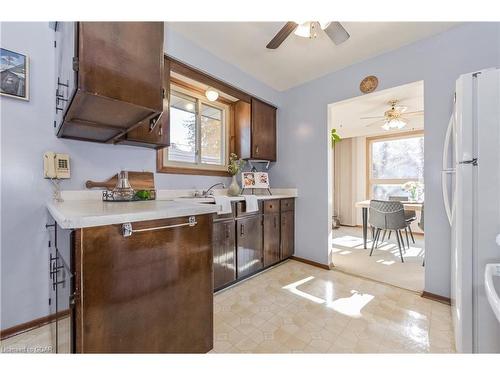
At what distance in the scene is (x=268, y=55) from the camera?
242 cm

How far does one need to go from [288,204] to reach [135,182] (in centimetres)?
195

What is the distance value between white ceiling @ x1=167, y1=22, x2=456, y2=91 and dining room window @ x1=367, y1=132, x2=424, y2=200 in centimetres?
346

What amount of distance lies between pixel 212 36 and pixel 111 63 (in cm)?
139

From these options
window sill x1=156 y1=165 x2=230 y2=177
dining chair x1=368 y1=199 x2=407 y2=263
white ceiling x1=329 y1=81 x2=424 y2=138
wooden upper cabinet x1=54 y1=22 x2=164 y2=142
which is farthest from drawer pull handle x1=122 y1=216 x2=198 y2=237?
dining chair x1=368 y1=199 x2=407 y2=263

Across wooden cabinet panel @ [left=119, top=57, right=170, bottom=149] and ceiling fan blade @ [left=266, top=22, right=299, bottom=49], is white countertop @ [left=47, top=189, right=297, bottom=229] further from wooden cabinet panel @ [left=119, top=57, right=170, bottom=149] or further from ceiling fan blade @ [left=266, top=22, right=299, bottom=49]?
ceiling fan blade @ [left=266, top=22, right=299, bottom=49]

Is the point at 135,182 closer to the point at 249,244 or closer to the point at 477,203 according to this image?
the point at 249,244

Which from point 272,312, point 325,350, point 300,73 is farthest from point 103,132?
point 300,73

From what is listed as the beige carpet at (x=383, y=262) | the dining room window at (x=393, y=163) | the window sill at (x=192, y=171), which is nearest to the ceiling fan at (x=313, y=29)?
the window sill at (x=192, y=171)

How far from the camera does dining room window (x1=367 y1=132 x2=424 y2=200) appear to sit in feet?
16.0

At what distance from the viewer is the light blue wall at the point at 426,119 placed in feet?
6.27

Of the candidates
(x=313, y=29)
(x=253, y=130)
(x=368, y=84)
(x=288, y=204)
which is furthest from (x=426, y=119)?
(x=253, y=130)

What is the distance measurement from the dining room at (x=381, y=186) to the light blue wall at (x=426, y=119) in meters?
0.18
